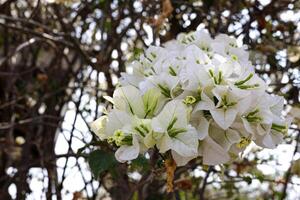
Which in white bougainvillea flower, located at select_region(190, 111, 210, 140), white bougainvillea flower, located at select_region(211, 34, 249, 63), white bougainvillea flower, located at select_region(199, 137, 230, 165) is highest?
white bougainvillea flower, located at select_region(211, 34, 249, 63)

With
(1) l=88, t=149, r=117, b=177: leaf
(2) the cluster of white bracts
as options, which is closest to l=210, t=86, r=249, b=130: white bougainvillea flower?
→ (2) the cluster of white bracts

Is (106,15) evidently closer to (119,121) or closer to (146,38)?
(146,38)

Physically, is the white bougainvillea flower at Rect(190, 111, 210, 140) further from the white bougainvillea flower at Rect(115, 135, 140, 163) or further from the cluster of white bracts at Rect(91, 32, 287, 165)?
A: the white bougainvillea flower at Rect(115, 135, 140, 163)

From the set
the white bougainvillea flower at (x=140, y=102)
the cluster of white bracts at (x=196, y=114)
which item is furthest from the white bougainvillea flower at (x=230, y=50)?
the white bougainvillea flower at (x=140, y=102)

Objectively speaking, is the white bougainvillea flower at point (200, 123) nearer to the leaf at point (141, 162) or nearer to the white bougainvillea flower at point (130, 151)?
the white bougainvillea flower at point (130, 151)

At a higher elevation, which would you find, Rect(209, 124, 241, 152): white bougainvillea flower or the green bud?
the green bud

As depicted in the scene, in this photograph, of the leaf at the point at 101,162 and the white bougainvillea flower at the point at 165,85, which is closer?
the white bougainvillea flower at the point at 165,85

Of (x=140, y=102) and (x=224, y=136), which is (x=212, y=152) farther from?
(x=140, y=102)

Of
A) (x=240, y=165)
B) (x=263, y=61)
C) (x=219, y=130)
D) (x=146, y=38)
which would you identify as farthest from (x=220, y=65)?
(x=146, y=38)
